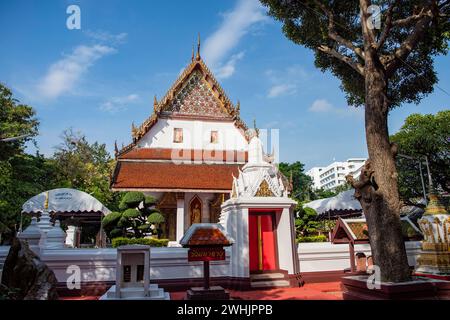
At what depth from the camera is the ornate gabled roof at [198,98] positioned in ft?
63.7

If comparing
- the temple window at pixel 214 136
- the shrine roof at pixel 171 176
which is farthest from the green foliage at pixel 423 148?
the shrine roof at pixel 171 176

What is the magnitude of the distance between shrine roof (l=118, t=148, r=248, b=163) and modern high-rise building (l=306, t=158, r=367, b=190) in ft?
289

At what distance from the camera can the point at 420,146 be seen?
2267 centimetres

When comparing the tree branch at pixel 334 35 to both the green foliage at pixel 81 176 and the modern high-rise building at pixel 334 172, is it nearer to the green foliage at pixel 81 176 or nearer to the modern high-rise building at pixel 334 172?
the green foliage at pixel 81 176

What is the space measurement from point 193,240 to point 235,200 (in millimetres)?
2842

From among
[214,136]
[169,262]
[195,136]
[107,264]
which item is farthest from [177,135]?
[107,264]

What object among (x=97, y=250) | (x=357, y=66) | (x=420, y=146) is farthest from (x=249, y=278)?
(x=420, y=146)

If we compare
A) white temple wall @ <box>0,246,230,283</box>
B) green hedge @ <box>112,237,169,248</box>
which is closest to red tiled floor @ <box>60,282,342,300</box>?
white temple wall @ <box>0,246,230,283</box>

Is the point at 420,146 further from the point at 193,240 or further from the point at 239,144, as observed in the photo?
the point at 193,240

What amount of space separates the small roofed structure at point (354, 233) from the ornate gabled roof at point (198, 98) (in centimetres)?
1089

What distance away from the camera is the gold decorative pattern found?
1041 cm

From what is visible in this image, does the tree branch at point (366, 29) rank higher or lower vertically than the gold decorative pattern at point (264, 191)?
higher
